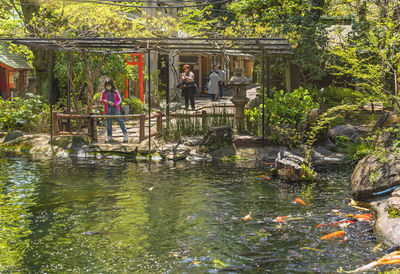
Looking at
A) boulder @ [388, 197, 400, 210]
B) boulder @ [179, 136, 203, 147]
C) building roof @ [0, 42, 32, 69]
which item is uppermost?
building roof @ [0, 42, 32, 69]

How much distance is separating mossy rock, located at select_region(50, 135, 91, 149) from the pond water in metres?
2.42

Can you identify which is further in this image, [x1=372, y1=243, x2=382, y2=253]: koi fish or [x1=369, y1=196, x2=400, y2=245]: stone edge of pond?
[x1=369, y1=196, x2=400, y2=245]: stone edge of pond

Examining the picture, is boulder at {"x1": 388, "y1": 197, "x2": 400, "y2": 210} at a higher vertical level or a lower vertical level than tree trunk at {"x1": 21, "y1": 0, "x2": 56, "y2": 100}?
lower

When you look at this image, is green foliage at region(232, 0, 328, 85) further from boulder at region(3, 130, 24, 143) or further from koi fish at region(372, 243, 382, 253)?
koi fish at region(372, 243, 382, 253)

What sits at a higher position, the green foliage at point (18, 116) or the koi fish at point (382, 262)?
the green foliage at point (18, 116)

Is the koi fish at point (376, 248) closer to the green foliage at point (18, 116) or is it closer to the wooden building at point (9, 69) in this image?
the green foliage at point (18, 116)

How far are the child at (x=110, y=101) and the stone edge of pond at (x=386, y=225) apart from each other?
8.84 meters

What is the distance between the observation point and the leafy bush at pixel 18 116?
703 inches

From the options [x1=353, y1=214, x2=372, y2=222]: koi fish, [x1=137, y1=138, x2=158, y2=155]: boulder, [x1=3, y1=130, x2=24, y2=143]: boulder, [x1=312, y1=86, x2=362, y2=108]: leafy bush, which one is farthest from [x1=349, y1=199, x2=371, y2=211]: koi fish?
[x1=3, y1=130, x2=24, y2=143]: boulder

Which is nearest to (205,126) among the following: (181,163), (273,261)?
(181,163)

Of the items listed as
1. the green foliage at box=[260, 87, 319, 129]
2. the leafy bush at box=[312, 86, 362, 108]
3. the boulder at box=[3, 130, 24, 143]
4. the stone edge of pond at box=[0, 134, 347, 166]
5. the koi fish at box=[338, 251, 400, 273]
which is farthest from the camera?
the leafy bush at box=[312, 86, 362, 108]

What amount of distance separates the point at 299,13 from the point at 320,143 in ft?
Result: 28.0

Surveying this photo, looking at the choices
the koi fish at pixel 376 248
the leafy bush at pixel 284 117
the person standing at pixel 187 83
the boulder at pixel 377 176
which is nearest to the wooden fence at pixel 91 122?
the leafy bush at pixel 284 117

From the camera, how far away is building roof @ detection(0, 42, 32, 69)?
28.1 metres
